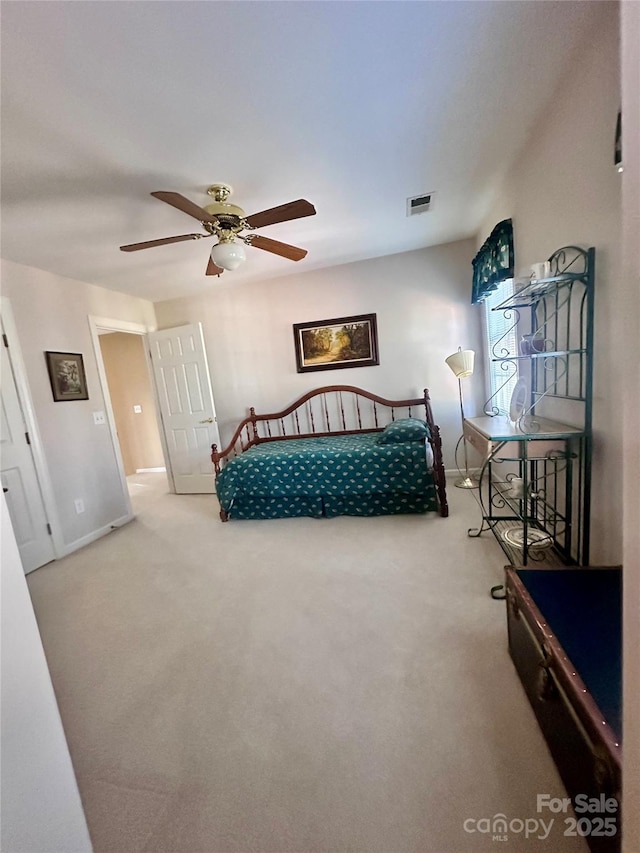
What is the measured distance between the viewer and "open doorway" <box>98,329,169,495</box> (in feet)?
17.7

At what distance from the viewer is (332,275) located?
3.75 meters

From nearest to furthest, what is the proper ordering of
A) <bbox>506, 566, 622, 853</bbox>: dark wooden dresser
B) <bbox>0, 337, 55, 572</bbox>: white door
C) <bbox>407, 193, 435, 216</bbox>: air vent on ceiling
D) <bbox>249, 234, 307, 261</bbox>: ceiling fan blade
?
<bbox>506, 566, 622, 853</bbox>: dark wooden dresser, <bbox>249, 234, 307, 261</bbox>: ceiling fan blade, <bbox>407, 193, 435, 216</bbox>: air vent on ceiling, <bbox>0, 337, 55, 572</bbox>: white door

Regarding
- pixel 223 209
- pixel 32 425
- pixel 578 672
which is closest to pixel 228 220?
pixel 223 209

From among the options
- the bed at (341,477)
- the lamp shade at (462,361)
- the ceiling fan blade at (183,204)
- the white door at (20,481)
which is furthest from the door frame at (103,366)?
the lamp shade at (462,361)

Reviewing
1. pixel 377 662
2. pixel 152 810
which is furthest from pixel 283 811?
pixel 377 662

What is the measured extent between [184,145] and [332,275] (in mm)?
2291

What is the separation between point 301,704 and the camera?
1.29 metres

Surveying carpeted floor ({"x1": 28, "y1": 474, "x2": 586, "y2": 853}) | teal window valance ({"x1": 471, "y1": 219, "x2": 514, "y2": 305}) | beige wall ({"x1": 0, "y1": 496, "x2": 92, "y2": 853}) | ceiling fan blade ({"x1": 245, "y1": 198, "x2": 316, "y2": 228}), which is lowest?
carpeted floor ({"x1": 28, "y1": 474, "x2": 586, "y2": 853})

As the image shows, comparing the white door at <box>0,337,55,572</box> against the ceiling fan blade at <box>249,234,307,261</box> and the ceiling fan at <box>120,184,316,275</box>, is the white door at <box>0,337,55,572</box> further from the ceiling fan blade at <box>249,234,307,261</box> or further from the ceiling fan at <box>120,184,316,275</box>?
the ceiling fan blade at <box>249,234,307,261</box>

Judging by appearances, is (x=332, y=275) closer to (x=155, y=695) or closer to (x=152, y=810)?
(x=155, y=695)

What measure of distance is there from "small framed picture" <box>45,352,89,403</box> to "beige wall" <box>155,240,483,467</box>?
1.43 m

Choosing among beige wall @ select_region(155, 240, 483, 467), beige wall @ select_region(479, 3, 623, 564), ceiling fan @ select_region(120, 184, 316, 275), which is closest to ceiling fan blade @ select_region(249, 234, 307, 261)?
ceiling fan @ select_region(120, 184, 316, 275)

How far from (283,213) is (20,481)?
279 centimetres

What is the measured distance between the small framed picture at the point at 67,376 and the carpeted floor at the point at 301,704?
62.4 inches
